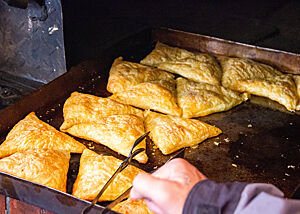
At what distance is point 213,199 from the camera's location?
1642mm

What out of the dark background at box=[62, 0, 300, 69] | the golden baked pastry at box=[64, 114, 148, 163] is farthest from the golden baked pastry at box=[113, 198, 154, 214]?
the dark background at box=[62, 0, 300, 69]

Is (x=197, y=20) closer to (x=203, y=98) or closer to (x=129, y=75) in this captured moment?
(x=129, y=75)

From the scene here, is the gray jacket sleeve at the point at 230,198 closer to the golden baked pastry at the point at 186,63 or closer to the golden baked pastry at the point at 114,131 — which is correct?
the golden baked pastry at the point at 114,131

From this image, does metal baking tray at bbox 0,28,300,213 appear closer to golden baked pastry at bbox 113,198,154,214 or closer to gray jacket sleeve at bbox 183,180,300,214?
golden baked pastry at bbox 113,198,154,214

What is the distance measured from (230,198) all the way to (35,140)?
1927 mm

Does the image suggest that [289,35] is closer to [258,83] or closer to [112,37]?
[258,83]

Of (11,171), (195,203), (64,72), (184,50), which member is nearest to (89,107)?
(64,72)

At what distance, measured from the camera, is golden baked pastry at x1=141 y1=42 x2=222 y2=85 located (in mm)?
4266

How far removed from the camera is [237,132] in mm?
3500

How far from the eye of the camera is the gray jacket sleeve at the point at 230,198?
156 centimetres

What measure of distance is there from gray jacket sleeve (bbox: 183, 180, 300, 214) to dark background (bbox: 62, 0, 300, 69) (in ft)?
8.98

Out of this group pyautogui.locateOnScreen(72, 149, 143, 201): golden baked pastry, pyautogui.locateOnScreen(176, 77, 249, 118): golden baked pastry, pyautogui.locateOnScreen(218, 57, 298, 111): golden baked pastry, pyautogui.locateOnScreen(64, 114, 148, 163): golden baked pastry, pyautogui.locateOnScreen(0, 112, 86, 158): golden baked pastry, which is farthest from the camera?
pyautogui.locateOnScreen(218, 57, 298, 111): golden baked pastry

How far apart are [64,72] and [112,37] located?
2.30 m

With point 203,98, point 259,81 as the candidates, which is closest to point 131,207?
point 203,98
